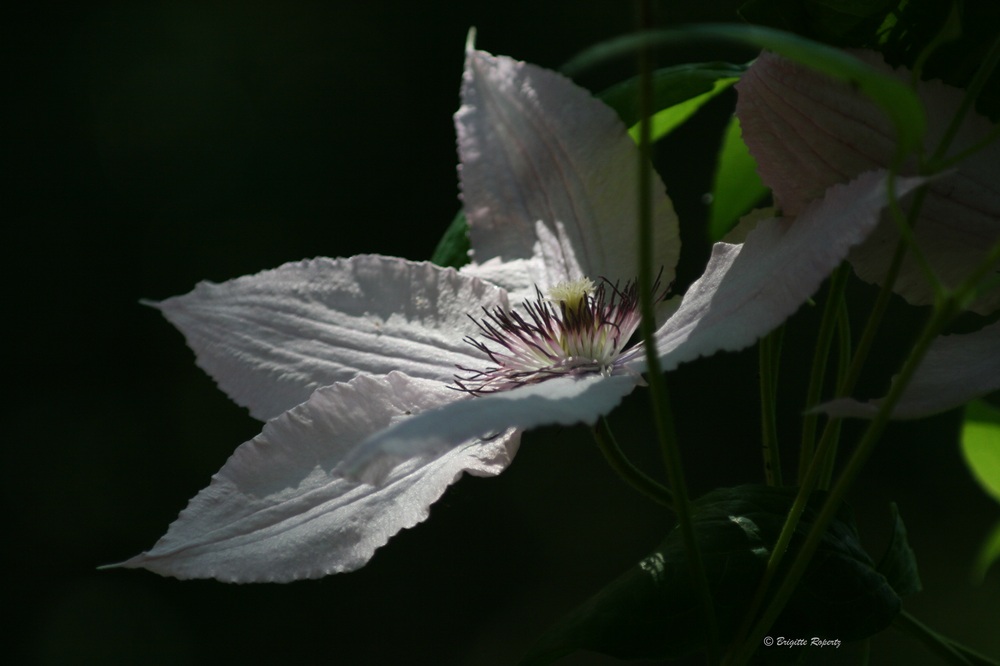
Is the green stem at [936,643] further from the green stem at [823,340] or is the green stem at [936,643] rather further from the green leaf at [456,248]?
the green leaf at [456,248]

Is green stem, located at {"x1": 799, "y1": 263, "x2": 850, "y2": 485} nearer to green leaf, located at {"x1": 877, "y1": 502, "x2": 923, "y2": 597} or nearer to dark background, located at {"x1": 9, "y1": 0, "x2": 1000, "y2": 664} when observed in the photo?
green leaf, located at {"x1": 877, "y1": 502, "x2": 923, "y2": 597}

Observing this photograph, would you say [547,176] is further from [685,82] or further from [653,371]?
[653,371]

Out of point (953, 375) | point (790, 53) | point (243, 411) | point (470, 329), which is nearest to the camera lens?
point (790, 53)

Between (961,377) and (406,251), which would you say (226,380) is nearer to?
(961,377)

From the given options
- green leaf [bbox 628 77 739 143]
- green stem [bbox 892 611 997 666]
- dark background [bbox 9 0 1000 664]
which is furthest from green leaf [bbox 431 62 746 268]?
dark background [bbox 9 0 1000 664]

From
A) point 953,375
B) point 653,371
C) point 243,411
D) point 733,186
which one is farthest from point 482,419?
Result: point 243,411

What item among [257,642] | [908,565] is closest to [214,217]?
[257,642]
